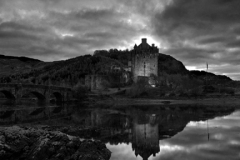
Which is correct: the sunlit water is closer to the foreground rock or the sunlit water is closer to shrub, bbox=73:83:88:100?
the foreground rock

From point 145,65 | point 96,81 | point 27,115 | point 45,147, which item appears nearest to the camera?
point 45,147

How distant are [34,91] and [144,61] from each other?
181 ft

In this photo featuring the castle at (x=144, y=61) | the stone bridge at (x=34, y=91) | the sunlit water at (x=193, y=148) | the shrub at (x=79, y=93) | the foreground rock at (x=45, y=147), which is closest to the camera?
the foreground rock at (x=45, y=147)

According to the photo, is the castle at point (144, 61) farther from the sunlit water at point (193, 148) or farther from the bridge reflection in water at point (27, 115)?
the sunlit water at point (193, 148)

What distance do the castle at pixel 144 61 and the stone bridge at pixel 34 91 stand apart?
3577 centimetres

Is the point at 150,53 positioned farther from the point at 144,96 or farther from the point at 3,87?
the point at 3,87

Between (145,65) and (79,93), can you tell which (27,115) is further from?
(145,65)

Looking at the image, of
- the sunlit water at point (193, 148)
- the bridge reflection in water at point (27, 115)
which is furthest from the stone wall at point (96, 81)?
the sunlit water at point (193, 148)

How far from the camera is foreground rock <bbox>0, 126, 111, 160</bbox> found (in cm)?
1200

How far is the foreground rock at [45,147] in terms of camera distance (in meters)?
12.0

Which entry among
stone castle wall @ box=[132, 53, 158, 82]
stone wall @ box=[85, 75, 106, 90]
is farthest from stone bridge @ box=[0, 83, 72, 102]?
stone castle wall @ box=[132, 53, 158, 82]

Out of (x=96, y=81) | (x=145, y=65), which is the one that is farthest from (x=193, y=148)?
(x=96, y=81)

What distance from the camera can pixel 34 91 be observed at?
63.3m

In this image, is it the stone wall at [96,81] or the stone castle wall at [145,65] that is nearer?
the stone castle wall at [145,65]
